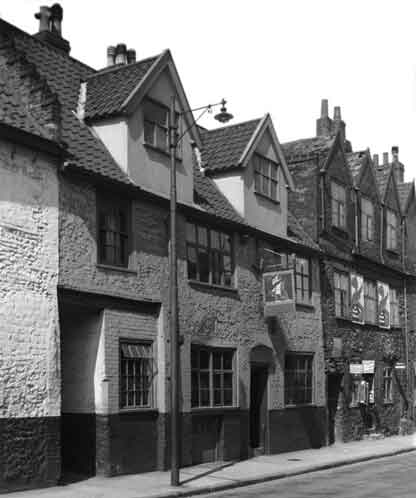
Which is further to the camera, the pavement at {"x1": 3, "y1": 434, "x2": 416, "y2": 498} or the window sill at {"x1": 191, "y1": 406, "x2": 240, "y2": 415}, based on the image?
the window sill at {"x1": 191, "y1": 406, "x2": 240, "y2": 415}

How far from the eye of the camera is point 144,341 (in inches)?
739

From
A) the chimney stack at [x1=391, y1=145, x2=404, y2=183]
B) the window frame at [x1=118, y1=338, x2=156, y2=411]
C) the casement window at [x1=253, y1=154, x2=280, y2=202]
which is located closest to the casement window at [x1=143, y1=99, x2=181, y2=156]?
the casement window at [x1=253, y1=154, x2=280, y2=202]

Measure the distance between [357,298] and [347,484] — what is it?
517 inches

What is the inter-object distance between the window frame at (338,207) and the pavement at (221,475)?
769 centimetres

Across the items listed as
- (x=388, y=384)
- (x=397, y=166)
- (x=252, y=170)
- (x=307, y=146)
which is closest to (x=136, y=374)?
(x=252, y=170)

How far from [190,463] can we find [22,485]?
5.73m

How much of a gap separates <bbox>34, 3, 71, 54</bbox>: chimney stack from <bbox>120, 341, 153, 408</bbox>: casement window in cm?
905

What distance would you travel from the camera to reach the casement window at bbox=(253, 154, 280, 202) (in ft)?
79.7

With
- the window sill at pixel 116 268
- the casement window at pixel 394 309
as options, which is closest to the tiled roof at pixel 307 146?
the casement window at pixel 394 309

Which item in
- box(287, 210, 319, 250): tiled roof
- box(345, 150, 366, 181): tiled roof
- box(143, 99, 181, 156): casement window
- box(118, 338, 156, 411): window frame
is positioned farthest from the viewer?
box(345, 150, 366, 181): tiled roof

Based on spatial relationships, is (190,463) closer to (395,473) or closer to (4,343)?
(395,473)

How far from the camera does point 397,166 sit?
3891 centimetres

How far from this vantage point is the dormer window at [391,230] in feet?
111

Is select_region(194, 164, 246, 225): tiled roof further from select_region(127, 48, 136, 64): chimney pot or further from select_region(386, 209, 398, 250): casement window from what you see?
select_region(386, 209, 398, 250): casement window
